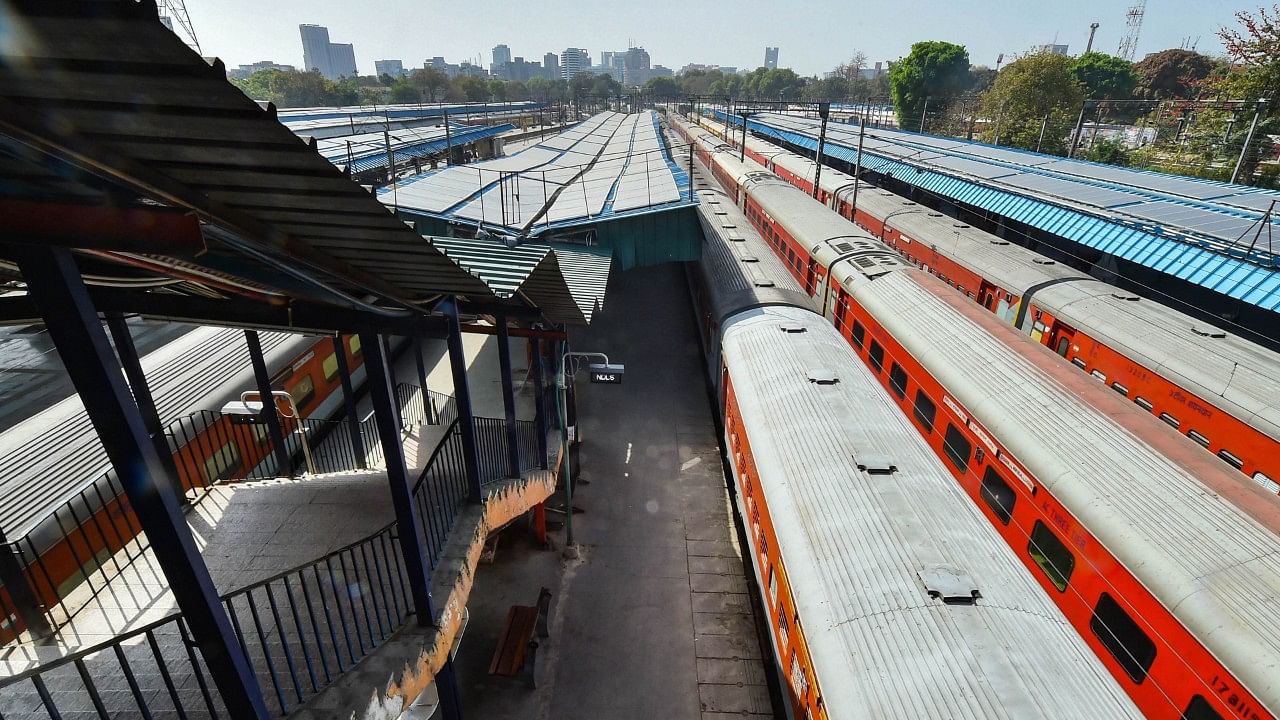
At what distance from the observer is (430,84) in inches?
3703

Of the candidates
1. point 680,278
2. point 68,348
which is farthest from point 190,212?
point 680,278

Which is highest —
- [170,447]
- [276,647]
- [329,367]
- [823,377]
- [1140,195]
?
[1140,195]

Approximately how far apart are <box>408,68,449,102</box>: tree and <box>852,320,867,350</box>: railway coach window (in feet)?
309

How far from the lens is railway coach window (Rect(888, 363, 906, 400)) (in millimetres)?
11711

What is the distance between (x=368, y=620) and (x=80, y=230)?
436cm

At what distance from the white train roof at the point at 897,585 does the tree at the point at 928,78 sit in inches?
2504

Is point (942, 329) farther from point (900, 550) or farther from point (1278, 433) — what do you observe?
point (900, 550)

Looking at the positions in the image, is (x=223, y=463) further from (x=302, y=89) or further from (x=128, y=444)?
(x=302, y=89)

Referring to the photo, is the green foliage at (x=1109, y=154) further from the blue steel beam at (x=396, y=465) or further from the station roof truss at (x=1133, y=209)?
the blue steel beam at (x=396, y=465)

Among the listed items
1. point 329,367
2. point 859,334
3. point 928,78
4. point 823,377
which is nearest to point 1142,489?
point 823,377

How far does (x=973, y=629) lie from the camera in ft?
18.8

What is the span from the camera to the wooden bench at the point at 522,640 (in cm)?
954

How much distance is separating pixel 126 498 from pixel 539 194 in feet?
49.9

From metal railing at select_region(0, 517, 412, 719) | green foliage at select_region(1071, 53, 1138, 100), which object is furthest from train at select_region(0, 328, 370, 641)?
green foliage at select_region(1071, 53, 1138, 100)
